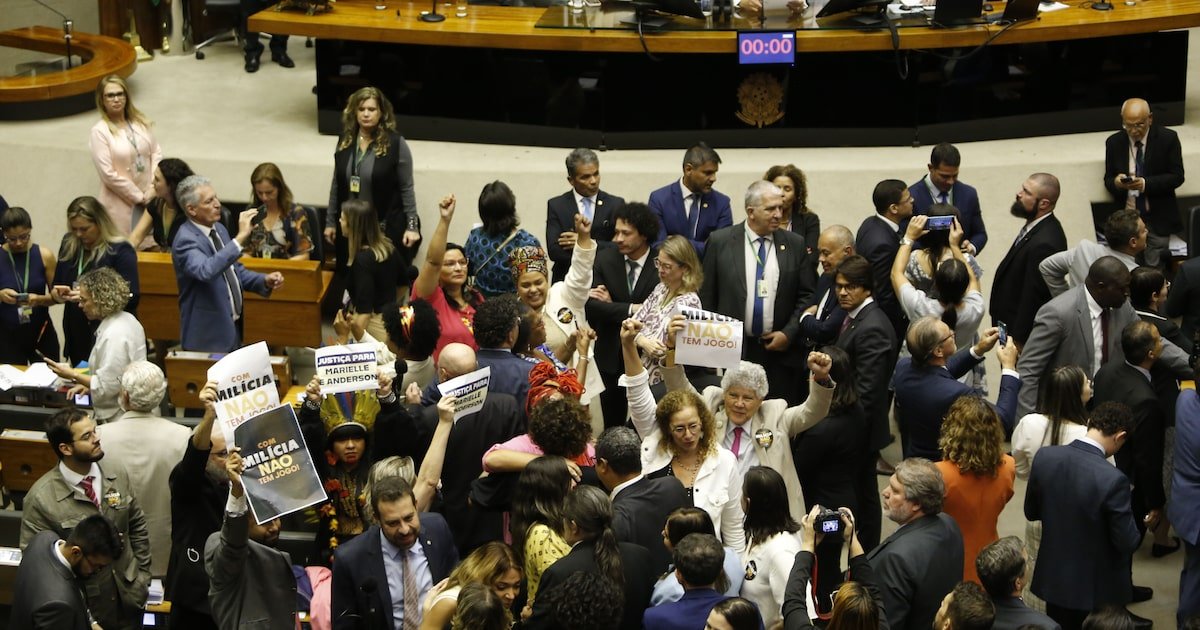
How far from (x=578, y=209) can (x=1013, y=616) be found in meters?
4.10

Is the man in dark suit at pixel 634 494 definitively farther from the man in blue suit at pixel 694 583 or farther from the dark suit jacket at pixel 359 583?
the dark suit jacket at pixel 359 583

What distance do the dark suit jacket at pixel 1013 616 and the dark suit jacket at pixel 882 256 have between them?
303cm

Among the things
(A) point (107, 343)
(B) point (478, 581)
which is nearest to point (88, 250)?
(A) point (107, 343)

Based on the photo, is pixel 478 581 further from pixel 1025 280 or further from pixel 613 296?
pixel 1025 280

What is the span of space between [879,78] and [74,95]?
639 centimetres

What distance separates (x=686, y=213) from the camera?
862 centimetres

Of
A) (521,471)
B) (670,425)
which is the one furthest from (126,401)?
(670,425)

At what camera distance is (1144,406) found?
21.8ft

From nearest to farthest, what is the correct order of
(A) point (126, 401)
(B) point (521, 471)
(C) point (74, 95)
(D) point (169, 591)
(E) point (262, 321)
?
1. (B) point (521, 471)
2. (D) point (169, 591)
3. (A) point (126, 401)
4. (E) point (262, 321)
5. (C) point (74, 95)

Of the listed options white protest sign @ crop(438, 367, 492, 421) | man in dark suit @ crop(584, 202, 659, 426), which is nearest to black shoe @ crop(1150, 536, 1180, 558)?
man in dark suit @ crop(584, 202, 659, 426)

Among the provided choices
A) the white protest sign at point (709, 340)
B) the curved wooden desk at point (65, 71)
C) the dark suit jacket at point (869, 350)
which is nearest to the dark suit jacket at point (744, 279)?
the dark suit jacket at point (869, 350)

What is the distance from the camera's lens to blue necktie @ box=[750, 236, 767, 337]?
25.2ft

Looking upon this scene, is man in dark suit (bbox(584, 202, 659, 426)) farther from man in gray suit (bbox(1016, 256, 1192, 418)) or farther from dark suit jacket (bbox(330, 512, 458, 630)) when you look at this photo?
dark suit jacket (bbox(330, 512, 458, 630))

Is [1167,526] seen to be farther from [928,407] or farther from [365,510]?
[365,510]
